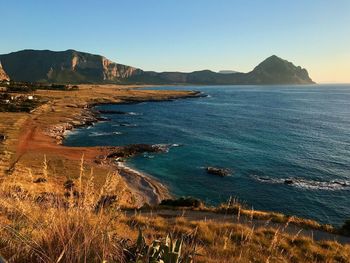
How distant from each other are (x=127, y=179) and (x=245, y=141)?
3143 cm

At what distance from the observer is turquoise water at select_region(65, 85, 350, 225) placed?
3900 cm

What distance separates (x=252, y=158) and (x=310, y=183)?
1205cm

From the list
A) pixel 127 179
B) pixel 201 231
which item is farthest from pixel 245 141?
pixel 201 231

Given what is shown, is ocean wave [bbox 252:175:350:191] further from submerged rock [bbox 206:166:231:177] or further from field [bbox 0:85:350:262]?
field [bbox 0:85:350:262]

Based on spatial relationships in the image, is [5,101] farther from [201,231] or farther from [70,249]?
[70,249]

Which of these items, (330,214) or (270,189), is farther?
(270,189)

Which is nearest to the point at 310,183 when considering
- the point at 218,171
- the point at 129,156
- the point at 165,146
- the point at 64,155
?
the point at 218,171

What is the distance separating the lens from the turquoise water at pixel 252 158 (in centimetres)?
3900

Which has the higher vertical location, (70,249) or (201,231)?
(70,249)

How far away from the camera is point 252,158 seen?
178 ft

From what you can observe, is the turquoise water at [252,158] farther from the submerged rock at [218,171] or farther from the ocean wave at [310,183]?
the submerged rock at [218,171]

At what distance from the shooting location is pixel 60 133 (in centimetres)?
7125

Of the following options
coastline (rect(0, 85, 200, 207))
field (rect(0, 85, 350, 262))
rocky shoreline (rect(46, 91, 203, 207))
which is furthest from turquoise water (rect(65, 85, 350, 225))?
field (rect(0, 85, 350, 262))

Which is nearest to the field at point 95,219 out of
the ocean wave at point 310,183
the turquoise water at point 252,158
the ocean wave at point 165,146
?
the turquoise water at point 252,158
